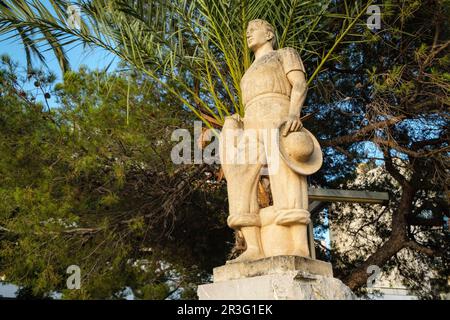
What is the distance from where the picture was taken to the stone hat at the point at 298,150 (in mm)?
4113

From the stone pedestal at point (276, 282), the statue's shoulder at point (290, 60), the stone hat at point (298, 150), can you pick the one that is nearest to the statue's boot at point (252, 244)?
the stone pedestal at point (276, 282)

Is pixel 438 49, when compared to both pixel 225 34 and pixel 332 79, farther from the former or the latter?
pixel 225 34

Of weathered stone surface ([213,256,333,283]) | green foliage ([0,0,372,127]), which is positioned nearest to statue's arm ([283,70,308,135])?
weathered stone surface ([213,256,333,283])

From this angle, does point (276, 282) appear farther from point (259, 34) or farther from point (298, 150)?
point (259, 34)

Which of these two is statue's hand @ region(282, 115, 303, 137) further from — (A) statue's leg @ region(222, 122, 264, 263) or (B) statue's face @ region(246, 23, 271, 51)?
(B) statue's face @ region(246, 23, 271, 51)

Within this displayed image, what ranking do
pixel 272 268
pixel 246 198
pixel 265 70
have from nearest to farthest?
pixel 272 268 → pixel 246 198 → pixel 265 70

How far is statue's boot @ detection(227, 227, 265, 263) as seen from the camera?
4113 millimetres

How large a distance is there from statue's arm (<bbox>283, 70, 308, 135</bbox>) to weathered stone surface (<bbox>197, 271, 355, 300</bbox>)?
3.66 ft

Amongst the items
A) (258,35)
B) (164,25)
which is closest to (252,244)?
(258,35)

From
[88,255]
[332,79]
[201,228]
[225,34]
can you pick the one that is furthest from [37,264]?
[332,79]

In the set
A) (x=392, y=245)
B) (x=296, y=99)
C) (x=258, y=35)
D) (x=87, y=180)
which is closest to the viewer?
(x=296, y=99)

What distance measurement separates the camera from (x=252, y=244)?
4.18 metres

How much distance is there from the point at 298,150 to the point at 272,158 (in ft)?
0.72

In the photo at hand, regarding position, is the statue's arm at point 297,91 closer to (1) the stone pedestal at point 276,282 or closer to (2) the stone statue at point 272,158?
(2) the stone statue at point 272,158
